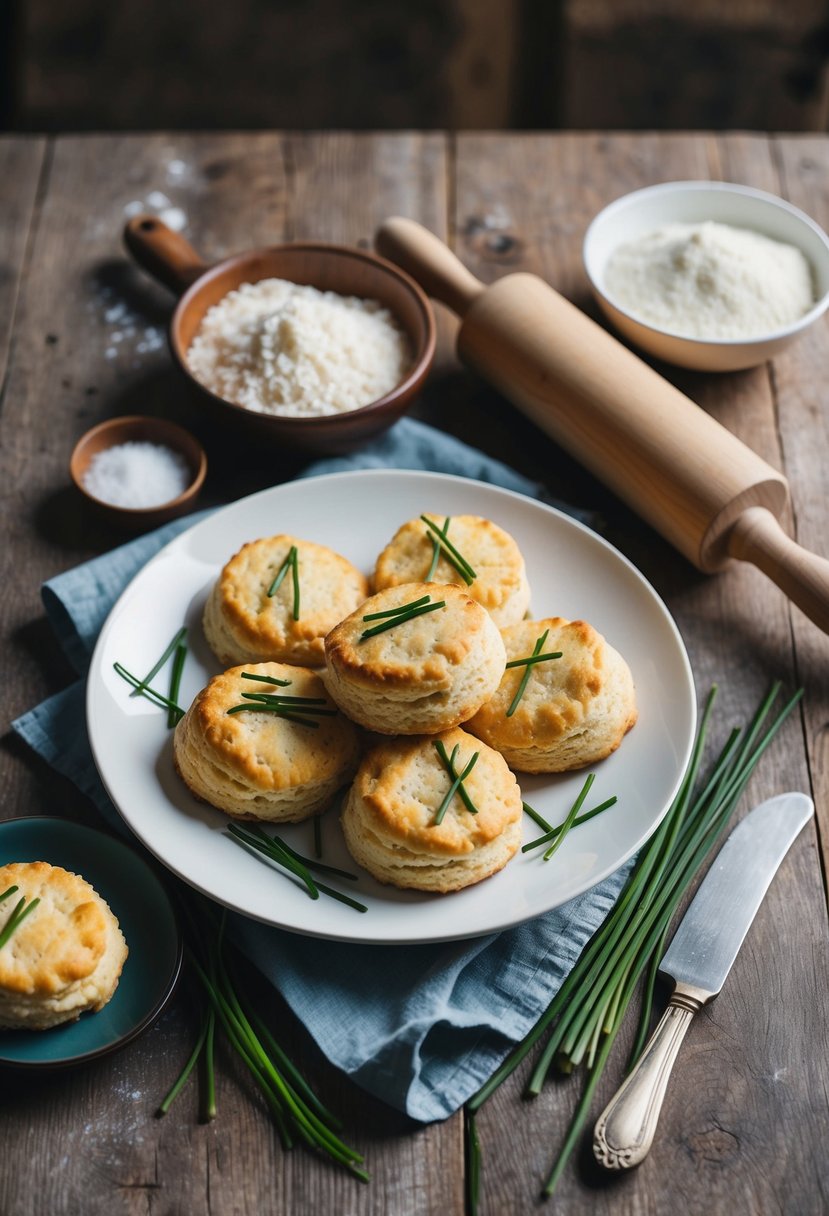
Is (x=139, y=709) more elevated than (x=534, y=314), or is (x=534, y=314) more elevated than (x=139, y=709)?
(x=534, y=314)

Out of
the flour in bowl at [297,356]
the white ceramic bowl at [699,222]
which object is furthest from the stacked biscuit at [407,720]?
the white ceramic bowl at [699,222]

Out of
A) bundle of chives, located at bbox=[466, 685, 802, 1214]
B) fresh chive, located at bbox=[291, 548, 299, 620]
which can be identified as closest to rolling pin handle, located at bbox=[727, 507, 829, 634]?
bundle of chives, located at bbox=[466, 685, 802, 1214]

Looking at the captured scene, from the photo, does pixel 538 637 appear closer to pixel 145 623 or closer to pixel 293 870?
pixel 293 870

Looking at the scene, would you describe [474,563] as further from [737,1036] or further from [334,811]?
[737,1036]

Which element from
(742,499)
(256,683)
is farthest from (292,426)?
(742,499)

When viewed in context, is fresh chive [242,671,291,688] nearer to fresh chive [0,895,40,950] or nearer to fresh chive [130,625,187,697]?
fresh chive [130,625,187,697]

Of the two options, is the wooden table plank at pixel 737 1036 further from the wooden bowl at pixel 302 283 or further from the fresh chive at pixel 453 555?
the fresh chive at pixel 453 555

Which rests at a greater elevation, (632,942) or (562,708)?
(562,708)

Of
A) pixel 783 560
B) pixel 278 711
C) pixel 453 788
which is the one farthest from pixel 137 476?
pixel 783 560
